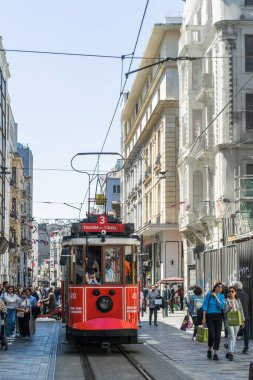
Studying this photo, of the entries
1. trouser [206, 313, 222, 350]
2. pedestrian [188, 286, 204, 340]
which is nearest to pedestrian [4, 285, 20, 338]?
pedestrian [188, 286, 204, 340]

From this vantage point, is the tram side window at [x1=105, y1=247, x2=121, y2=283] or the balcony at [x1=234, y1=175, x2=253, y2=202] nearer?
the tram side window at [x1=105, y1=247, x2=121, y2=283]

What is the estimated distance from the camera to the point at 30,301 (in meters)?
25.6

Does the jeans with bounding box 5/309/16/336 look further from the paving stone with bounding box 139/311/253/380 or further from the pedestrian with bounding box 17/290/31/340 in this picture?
the paving stone with bounding box 139/311/253/380

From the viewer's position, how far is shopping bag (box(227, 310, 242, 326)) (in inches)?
689

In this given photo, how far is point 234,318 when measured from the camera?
17562 mm

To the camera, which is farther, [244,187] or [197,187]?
[197,187]

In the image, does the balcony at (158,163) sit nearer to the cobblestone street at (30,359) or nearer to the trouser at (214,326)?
the cobblestone street at (30,359)

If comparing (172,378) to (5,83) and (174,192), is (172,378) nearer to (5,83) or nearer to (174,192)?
(174,192)

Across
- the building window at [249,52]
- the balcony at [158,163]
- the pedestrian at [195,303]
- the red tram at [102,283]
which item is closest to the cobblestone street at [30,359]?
the red tram at [102,283]

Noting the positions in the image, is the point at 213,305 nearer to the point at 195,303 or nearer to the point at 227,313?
the point at 227,313

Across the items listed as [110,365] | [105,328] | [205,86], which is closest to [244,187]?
[205,86]

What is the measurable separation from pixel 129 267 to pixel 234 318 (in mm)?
3061

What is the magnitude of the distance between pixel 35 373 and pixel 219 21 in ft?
92.5

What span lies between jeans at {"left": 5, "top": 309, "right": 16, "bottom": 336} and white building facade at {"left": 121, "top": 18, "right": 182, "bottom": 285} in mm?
25792
